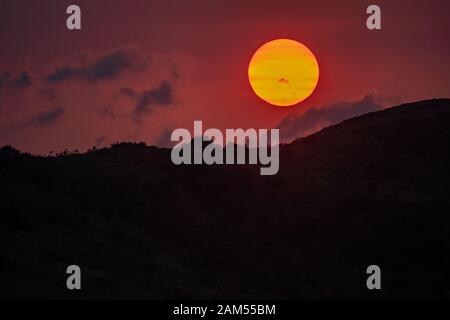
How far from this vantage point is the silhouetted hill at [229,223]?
5425 centimetres

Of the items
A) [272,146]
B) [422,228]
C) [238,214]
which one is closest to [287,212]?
[238,214]

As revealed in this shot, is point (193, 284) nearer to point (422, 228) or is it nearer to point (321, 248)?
point (321, 248)

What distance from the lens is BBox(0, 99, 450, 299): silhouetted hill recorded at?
178ft

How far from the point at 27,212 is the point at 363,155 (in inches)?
1082

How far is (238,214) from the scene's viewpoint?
67.1 m

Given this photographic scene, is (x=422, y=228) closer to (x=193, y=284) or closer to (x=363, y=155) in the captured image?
(x=363, y=155)

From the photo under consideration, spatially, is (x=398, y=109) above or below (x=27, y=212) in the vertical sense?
above

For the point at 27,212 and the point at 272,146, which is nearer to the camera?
the point at 27,212

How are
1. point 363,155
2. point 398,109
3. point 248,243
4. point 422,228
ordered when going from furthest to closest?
point 398,109
point 363,155
point 422,228
point 248,243

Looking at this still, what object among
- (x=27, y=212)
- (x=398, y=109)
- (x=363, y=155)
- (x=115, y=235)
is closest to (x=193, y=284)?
(x=115, y=235)

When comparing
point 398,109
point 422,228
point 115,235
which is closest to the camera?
point 115,235

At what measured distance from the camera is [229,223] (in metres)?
65.6
